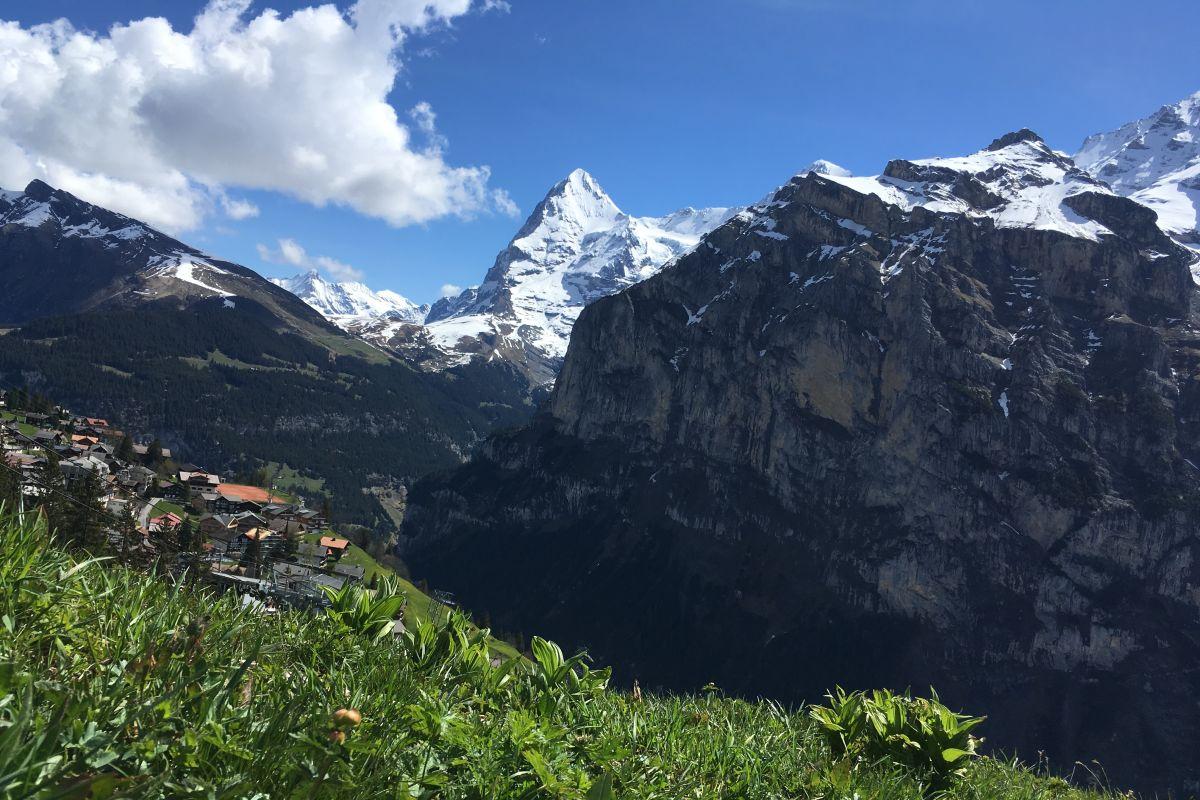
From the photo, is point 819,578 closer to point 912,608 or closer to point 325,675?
point 912,608

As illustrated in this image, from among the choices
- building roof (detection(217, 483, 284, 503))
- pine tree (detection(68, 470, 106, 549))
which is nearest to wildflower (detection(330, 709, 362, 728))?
pine tree (detection(68, 470, 106, 549))

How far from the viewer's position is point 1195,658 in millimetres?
112625

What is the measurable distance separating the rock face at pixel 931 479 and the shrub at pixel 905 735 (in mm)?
128414

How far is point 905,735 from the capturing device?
6258mm

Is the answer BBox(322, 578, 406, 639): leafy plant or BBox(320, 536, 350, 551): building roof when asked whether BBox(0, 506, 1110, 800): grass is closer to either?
Result: BBox(322, 578, 406, 639): leafy plant

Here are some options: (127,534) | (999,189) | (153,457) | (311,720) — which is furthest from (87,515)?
(999,189)

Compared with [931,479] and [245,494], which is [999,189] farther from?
[245,494]

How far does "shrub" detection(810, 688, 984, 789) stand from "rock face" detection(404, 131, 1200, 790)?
12841 cm

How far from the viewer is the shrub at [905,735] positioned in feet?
20.1

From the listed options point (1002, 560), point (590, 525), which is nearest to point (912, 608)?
point (1002, 560)

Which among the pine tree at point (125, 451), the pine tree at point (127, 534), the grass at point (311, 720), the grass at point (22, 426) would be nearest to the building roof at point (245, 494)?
the pine tree at point (125, 451)

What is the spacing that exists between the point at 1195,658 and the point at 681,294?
13541 cm

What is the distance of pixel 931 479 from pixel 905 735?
151 meters

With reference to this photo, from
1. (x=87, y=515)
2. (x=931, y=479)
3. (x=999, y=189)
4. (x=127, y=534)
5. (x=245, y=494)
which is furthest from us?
(x=999, y=189)
